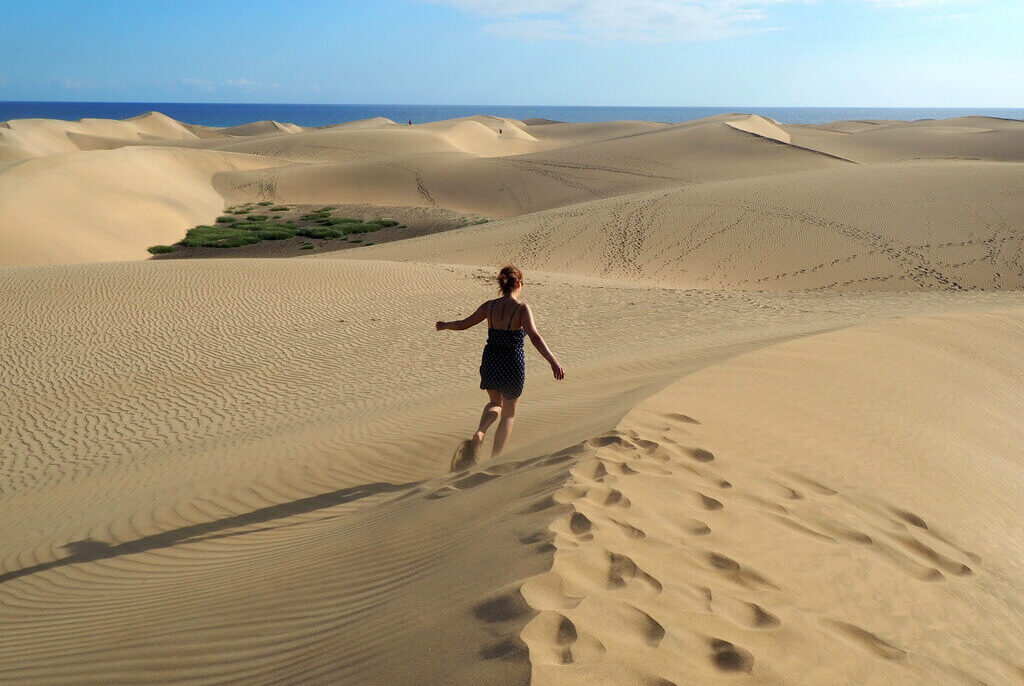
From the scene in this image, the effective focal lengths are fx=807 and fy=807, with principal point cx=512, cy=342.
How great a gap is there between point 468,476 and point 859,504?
2546 mm

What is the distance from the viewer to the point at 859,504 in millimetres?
4898

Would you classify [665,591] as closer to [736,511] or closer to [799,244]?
[736,511]

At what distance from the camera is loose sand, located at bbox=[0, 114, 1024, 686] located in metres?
3.25

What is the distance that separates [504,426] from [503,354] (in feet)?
2.10

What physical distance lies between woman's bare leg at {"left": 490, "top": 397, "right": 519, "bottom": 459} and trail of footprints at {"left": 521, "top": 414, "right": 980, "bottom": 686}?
116cm

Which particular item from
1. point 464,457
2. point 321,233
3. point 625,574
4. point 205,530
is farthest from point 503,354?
point 321,233

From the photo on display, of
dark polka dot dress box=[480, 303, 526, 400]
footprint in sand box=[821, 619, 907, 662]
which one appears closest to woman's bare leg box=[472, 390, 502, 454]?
dark polka dot dress box=[480, 303, 526, 400]

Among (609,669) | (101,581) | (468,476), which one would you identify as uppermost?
(609,669)

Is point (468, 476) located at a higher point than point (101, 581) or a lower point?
higher

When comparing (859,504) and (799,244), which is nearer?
(859,504)

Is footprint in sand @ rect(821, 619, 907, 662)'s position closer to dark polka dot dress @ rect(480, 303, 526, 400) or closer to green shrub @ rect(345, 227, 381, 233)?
dark polka dot dress @ rect(480, 303, 526, 400)

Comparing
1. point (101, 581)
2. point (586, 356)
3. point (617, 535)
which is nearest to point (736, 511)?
point (617, 535)

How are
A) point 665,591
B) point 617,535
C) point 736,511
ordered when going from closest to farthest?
point 665,591 → point 617,535 → point 736,511

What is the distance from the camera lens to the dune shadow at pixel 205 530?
571 cm
